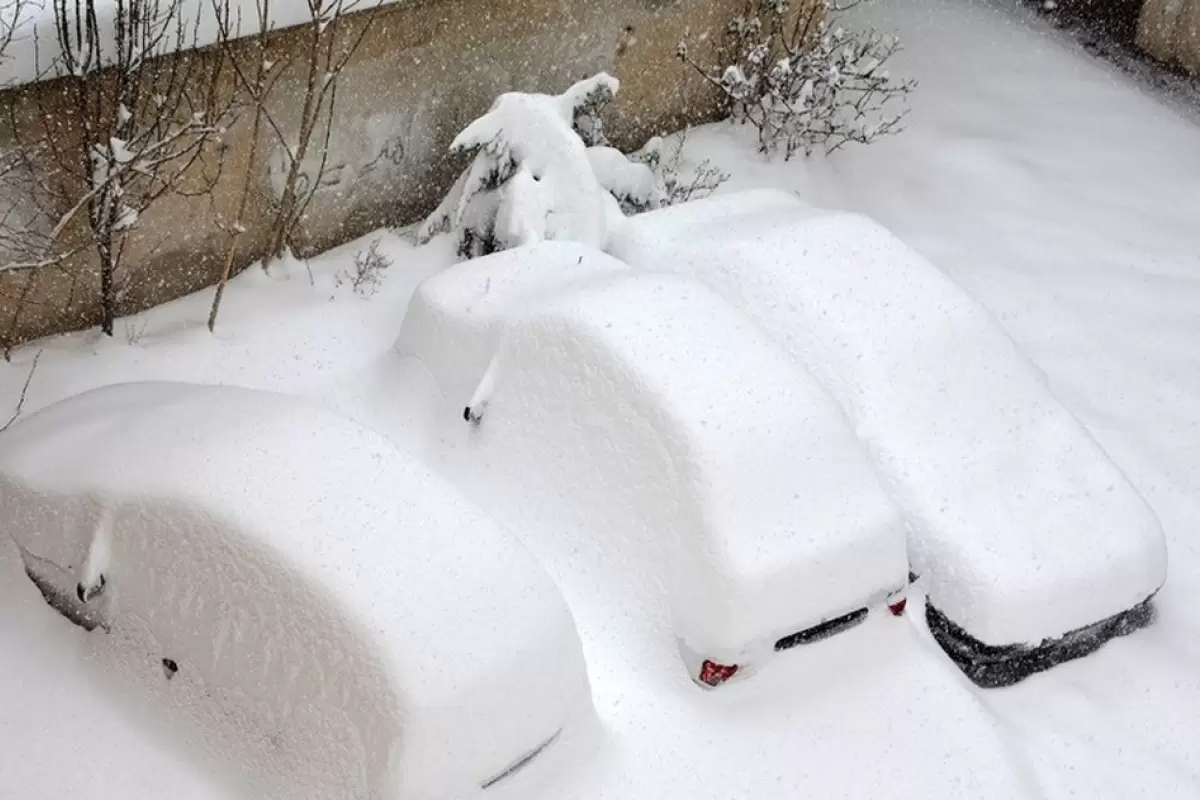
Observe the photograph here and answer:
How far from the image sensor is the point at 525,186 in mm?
7449

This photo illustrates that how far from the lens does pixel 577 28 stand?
8.91 metres

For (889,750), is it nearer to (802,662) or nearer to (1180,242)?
(802,662)

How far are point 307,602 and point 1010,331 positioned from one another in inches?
255

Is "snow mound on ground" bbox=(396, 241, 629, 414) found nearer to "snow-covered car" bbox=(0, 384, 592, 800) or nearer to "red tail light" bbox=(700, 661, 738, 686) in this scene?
"snow-covered car" bbox=(0, 384, 592, 800)

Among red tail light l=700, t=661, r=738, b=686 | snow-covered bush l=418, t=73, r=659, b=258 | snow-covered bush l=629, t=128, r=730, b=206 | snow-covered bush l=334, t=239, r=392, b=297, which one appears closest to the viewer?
red tail light l=700, t=661, r=738, b=686

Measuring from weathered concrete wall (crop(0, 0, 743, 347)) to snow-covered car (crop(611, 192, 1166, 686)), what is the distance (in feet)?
9.73

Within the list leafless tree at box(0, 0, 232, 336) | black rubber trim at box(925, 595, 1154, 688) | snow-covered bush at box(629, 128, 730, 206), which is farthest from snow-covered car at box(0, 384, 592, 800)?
snow-covered bush at box(629, 128, 730, 206)

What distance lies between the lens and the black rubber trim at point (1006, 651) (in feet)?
17.7

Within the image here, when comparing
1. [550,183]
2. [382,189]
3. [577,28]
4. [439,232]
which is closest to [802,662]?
[550,183]

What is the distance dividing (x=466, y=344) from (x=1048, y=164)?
7.21 m

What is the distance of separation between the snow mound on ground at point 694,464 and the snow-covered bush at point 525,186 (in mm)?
2277

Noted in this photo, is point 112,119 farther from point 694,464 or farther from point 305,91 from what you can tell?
point 694,464

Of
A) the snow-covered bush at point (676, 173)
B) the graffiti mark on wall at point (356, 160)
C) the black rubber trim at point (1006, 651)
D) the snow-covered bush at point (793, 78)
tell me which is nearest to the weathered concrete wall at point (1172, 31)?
the snow-covered bush at point (793, 78)

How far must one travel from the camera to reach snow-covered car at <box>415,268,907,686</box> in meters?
4.68
